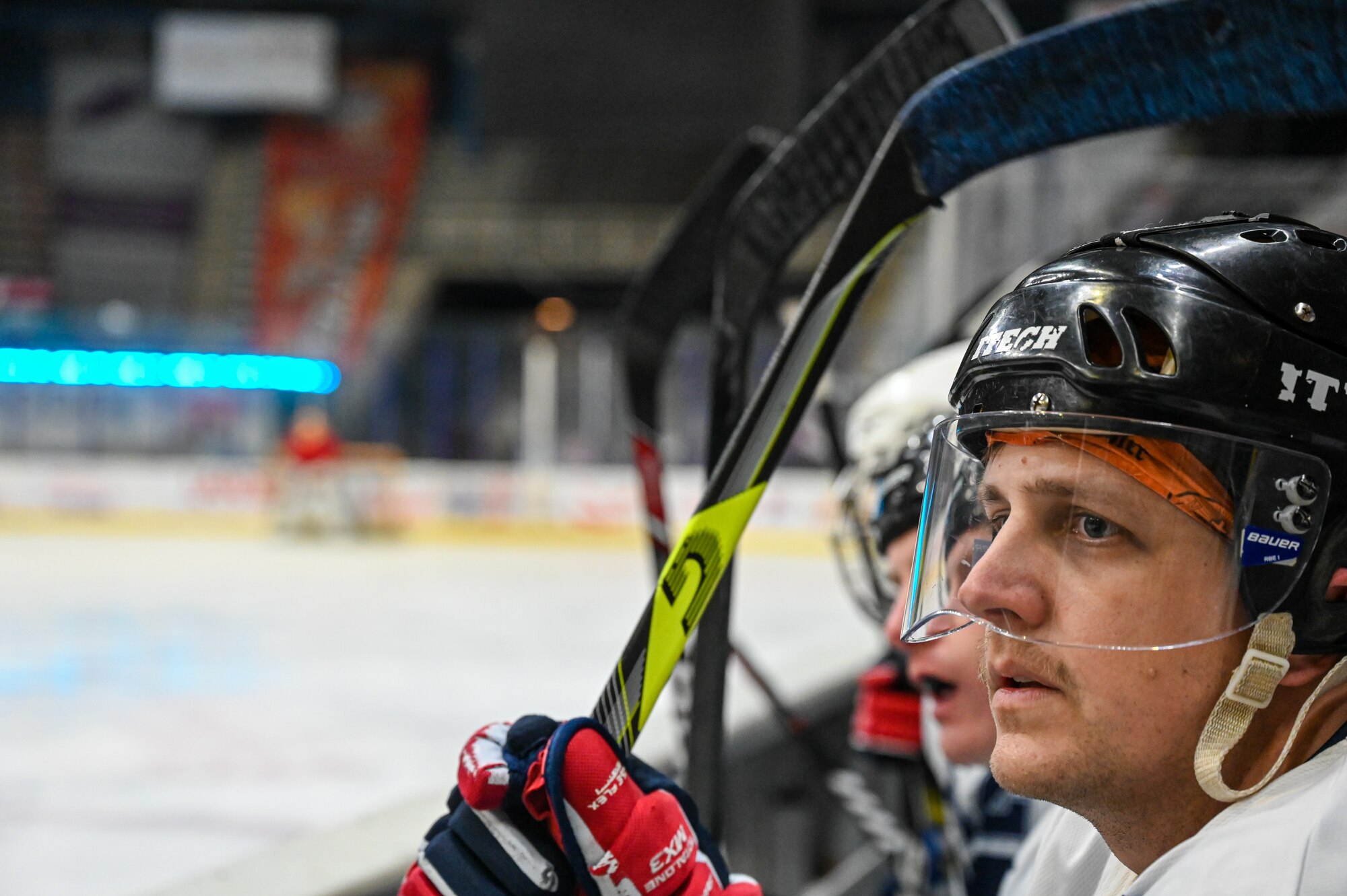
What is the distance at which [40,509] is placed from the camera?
1041 centimetres

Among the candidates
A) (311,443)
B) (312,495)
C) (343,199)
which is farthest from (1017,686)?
(343,199)

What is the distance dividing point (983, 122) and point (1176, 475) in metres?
0.26

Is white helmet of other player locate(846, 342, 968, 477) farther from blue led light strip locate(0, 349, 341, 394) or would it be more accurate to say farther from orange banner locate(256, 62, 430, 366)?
orange banner locate(256, 62, 430, 366)

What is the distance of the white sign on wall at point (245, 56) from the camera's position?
49.3 ft

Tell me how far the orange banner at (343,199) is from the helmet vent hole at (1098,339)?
14887 mm

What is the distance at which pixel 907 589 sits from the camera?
1172 mm

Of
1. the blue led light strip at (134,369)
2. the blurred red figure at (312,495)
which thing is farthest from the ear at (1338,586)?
the blue led light strip at (134,369)

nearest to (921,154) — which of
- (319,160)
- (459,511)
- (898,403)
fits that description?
(898,403)

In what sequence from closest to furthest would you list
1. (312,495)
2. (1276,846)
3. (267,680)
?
1. (1276,846)
2. (267,680)
3. (312,495)

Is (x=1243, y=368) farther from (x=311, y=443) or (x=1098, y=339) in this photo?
(x=311, y=443)

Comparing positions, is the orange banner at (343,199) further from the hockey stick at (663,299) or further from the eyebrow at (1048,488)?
the eyebrow at (1048,488)

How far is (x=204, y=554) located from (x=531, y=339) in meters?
3.36

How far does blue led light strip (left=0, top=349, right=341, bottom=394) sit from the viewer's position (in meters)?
10.9

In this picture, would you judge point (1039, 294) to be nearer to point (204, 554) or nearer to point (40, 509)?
point (204, 554)
